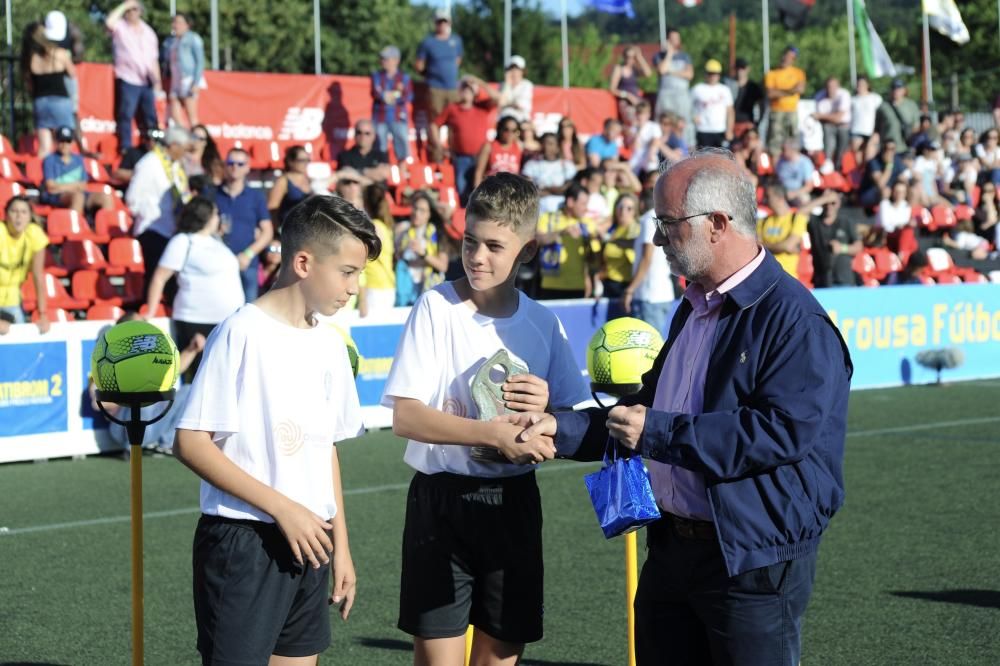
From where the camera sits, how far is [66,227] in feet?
47.5

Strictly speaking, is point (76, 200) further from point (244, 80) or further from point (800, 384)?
point (800, 384)

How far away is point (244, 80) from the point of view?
18844mm

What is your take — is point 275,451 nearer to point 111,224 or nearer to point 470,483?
point 470,483

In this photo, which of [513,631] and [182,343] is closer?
[513,631]

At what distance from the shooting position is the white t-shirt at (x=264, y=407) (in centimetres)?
380

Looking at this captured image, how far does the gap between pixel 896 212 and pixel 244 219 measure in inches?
417

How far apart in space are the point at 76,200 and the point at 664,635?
12.3m

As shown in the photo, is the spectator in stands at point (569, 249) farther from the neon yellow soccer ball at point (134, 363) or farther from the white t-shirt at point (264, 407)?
the white t-shirt at point (264, 407)

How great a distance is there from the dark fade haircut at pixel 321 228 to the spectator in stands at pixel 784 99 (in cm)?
1824

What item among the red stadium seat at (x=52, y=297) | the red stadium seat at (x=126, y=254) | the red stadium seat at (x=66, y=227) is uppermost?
the red stadium seat at (x=66, y=227)

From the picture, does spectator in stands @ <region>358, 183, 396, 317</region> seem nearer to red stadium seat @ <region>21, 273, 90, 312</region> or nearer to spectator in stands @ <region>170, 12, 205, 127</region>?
red stadium seat @ <region>21, 273, 90, 312</region>

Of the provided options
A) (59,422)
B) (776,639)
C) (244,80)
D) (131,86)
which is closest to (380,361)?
(59,422)

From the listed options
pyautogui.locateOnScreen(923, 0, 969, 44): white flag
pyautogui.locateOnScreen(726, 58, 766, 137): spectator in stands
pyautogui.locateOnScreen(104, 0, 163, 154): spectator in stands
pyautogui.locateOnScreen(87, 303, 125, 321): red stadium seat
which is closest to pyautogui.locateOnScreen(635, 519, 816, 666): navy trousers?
pyautogui.locateOnScreen(87, 303, 125, 321): red stadium seat

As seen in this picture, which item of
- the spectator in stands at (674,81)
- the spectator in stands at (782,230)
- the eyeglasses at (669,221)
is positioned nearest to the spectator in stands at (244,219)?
the spectator in stands at (782,230)
